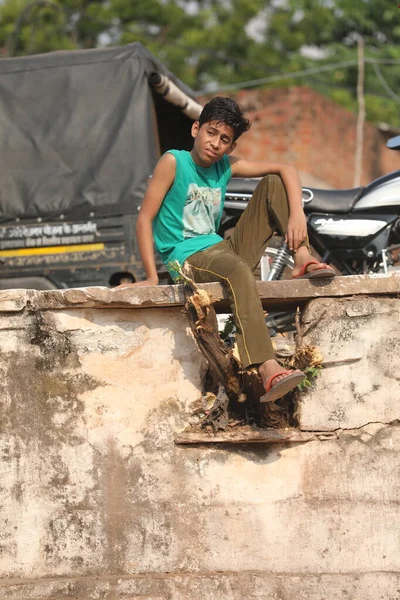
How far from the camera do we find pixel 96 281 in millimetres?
6465

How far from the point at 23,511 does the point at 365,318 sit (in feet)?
5.46

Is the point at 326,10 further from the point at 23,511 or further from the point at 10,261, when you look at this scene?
the point at 23,511

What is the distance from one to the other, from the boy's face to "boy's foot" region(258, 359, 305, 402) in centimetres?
101

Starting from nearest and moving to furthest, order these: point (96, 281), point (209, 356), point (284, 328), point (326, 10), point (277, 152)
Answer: point (209, 356)
point (284, 328)
point (96, 281)
point (277, 152)
point (326, 10)

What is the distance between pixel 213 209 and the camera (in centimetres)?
423

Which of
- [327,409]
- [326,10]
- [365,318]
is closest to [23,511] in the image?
[327,409]

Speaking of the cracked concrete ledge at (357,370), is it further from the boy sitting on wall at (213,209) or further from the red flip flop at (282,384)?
the red flip flop at (282,384)

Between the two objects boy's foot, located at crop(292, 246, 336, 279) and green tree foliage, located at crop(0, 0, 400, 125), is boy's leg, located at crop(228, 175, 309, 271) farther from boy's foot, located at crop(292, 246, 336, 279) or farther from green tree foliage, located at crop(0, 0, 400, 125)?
green tree foliage, located at crop(0, 0, 400, 125)

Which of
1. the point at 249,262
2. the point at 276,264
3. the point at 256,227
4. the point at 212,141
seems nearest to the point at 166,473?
the point at 249,262

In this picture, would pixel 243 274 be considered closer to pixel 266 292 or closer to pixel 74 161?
pixel 266 292

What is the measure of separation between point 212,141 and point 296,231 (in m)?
0.54

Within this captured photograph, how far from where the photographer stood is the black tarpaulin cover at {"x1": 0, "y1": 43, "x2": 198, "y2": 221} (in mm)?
6648

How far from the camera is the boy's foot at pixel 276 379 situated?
3.49 m

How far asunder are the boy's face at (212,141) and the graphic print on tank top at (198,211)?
0.47 feet
